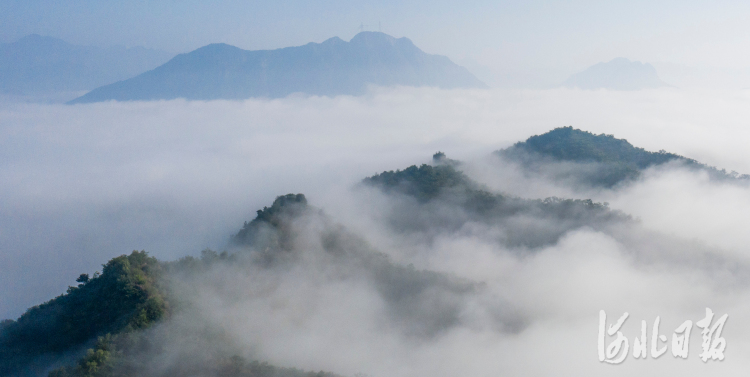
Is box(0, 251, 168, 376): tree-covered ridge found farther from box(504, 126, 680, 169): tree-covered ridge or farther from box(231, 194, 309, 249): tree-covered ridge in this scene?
box(504, 126, 680, 169): tree-covered ridge

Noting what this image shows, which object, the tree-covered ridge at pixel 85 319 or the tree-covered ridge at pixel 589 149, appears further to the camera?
the tree-covered ridge at pixel 589 149

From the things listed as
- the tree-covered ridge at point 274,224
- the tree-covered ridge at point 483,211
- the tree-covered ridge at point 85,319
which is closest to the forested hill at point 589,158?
the tree-covered ridge at point 483,211

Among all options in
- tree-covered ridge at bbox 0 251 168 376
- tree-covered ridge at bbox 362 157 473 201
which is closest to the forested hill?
tree-covered ridge at bbox 362 157 473 201

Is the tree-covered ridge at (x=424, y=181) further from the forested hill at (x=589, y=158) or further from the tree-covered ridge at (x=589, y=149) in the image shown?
the tree-covered ridge at (x=589, y=149)

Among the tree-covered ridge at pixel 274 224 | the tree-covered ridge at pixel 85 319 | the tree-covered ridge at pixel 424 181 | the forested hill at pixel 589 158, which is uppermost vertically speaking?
the forested hill at pixel 589 158

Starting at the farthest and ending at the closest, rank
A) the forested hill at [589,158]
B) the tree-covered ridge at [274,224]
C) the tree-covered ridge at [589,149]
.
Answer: the tree-covered ridge at [589,149], the forested hill at [589,158], the tree-covered ridge at [274,224]

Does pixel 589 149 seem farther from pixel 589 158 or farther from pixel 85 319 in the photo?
pixel 85 319

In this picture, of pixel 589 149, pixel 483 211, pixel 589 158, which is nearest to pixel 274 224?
pixel 483 211
